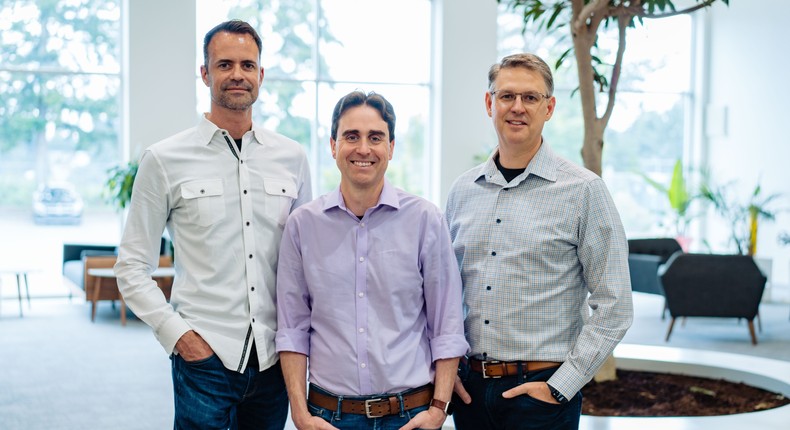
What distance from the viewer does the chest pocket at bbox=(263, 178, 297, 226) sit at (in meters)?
2.38

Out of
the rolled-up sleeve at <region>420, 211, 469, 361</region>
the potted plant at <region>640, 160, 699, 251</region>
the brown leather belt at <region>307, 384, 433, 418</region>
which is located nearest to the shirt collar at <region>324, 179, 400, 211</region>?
the rolled-up sleeve at <region>420, 211, 469, 361</region>

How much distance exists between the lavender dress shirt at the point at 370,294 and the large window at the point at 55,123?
362 inches

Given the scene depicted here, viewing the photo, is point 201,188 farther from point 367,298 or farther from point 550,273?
point 550,273

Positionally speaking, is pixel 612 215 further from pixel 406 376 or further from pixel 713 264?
pixel 713 264

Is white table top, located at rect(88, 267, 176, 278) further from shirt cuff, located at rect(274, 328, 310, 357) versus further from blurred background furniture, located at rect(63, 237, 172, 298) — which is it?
shirt cuff, located at rect(274, 328, 310, 357)

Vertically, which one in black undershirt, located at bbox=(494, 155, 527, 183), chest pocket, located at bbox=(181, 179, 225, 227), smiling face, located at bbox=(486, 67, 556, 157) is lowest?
chest pocket, located at bbox=(181, 179, 225, 227)

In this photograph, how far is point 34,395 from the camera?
223 inches

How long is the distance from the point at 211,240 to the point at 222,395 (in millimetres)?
415

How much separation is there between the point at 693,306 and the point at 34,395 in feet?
17.4

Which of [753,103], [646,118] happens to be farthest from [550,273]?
[646,118]

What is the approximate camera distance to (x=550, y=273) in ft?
7.59

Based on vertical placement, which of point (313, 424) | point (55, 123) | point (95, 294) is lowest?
point (95, 294)

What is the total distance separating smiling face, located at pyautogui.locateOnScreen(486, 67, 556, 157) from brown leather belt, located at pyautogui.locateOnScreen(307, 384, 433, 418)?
71cm

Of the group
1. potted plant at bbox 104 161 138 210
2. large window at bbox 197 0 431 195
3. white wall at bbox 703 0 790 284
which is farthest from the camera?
large window at bbox 197 0 431 195
